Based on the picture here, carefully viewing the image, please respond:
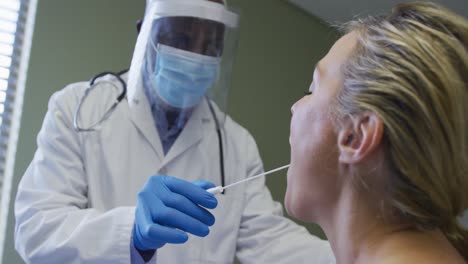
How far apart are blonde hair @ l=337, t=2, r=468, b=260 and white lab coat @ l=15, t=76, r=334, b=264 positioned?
26.6 inches

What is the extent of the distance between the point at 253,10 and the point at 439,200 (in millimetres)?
1965

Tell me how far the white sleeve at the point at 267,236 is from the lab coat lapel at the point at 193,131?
0.64ft

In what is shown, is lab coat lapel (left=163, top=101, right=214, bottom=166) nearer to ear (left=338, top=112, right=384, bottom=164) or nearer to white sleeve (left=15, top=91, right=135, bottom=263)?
white sleeve (left=15, top=91, right=135, bottom=263)

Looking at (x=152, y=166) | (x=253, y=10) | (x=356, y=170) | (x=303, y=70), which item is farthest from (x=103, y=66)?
A: (x=356, y=170)

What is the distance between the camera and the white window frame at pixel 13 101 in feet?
6.35

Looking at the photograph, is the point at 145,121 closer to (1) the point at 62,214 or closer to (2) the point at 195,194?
(1) the point at 62,214

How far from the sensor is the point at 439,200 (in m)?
0.88

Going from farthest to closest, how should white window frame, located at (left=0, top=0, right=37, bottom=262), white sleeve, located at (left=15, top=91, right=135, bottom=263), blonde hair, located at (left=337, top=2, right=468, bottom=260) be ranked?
white window frame, located at (left=0, top=0, right=37, bottom=262)
white sleeve, located at (left=15, top=91, right=135, bottom=263)
blonde hair, located at (left=337, top=2, right=468, bottom=260)

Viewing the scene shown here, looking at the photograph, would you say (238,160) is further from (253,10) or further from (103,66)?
(253,10)

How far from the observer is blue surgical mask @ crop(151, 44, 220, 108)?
1.61 m

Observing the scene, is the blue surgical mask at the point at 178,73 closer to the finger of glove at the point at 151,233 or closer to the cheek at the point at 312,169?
the finger of glove at the point at 151,233

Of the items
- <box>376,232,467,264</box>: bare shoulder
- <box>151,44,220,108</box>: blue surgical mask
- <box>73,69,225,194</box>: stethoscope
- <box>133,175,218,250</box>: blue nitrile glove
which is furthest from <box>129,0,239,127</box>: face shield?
<box>376,232,467,264</box>: bare shoulder

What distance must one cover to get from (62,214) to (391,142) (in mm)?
936

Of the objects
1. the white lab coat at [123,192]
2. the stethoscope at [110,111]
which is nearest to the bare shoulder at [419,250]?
the white lab coat at [123,192]
